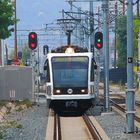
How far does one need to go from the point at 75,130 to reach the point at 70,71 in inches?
254

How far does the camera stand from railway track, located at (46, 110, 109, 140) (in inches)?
767

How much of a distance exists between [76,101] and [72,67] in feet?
5.12

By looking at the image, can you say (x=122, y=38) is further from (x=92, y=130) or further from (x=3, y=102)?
(x=92, y=130)

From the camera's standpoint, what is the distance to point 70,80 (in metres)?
28.2

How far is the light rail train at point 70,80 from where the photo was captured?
27938mm

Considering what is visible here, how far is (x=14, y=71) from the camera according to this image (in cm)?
3903

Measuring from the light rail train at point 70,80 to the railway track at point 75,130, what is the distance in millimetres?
711

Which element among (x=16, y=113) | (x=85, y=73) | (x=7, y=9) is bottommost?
(x=16, y=113)

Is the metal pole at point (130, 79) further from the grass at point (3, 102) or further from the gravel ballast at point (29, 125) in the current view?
the grass at point (3, 102)

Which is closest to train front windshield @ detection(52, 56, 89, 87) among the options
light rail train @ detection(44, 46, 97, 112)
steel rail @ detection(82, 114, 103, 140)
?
light rail train @ detection(44, 46, 97, 112)

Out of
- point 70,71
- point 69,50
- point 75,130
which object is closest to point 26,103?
point 69,50

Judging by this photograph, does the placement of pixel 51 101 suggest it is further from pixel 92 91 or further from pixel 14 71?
pixel 14 71

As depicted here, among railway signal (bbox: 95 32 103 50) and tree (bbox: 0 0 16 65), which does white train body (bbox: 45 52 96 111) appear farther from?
tree (bbox: 0 0 16 65)

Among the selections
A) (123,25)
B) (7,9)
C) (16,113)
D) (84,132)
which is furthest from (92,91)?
(123,25)
